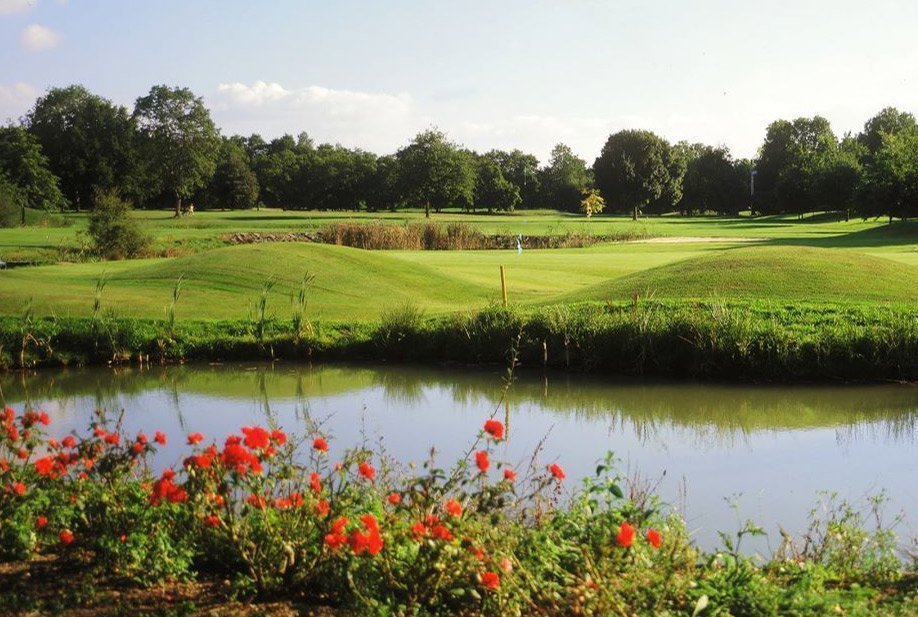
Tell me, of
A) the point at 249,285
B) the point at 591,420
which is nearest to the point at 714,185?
the point at 249,285

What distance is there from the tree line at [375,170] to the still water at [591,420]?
2227 inches

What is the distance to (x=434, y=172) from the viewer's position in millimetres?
97750

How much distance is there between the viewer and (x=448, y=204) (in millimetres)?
103375

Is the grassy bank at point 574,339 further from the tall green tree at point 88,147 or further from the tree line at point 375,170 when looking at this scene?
the tall green tree at point 88,147

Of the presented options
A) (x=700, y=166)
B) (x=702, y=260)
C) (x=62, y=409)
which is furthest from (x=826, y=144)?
(x=62, y=409)

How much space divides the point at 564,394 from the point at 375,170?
91684 millimetres

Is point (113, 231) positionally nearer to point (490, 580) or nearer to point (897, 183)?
point (490, 580)

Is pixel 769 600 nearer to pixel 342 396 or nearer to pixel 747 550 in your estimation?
pixel 747 550

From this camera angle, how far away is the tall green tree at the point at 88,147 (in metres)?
88.4

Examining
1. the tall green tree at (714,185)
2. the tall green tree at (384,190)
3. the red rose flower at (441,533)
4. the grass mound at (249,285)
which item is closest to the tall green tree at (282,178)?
the tall green tree at (384,190)

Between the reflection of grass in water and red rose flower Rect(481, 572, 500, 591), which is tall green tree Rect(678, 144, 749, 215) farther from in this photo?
red rose flower Rect(481, 572, 500, 591)

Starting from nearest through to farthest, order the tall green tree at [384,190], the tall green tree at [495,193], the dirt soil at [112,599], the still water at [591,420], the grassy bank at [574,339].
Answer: the dirt soil at [112,599], the still water at [591,420], the grassy bank at [574,339], the tall green tree at [384,190], the tall green tree at [495,193]

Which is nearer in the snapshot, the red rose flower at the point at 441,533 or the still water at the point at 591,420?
the red rose flower at the point at 441,533

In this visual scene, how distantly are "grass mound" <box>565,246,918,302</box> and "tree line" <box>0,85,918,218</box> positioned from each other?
51.0 metres
